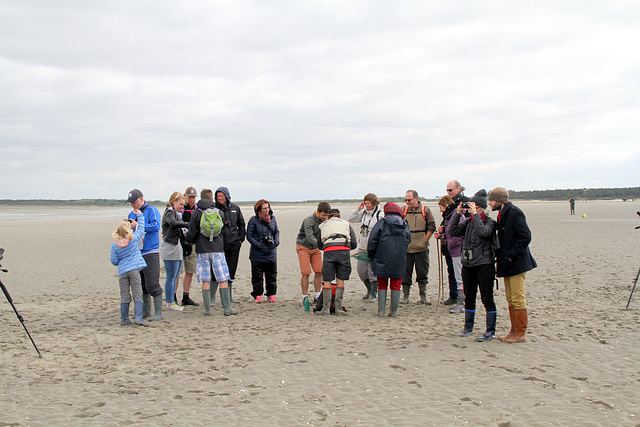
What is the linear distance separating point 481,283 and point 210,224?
4353 millimetres

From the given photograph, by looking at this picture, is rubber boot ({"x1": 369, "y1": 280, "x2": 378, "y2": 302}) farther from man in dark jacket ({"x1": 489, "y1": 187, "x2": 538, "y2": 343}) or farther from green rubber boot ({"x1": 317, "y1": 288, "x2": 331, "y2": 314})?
man in dark jacket ({"x1": 489, "y1": 187, "x2": 538, "y2": 343})

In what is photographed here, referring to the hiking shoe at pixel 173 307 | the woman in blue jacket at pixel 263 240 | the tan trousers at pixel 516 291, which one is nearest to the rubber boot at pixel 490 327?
the tan trousers at pixel 516 291

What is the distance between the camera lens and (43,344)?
6.62 meters

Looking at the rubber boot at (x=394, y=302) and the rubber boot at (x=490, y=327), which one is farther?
the rubber boot at (x=394, y=302)

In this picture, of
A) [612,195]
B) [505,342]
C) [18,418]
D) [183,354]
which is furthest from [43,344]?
[612,195]

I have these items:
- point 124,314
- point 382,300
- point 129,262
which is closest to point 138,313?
point 124,314

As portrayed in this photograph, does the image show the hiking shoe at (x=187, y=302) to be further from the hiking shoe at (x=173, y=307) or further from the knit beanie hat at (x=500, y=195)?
the knit beanie hat at (x=500, y=195)

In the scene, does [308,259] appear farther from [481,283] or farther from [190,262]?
[481,283]

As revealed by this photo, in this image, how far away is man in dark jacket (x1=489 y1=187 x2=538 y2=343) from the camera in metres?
6.21

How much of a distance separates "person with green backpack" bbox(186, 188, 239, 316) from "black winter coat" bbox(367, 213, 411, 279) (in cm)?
255

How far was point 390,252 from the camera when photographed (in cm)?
791

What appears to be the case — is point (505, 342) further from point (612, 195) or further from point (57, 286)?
point (612, 195)

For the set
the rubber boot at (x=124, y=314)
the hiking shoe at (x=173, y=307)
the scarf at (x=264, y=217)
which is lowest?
the hiking shoe at (x=173, y=307)

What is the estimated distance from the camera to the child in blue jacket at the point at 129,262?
7.38 metres
